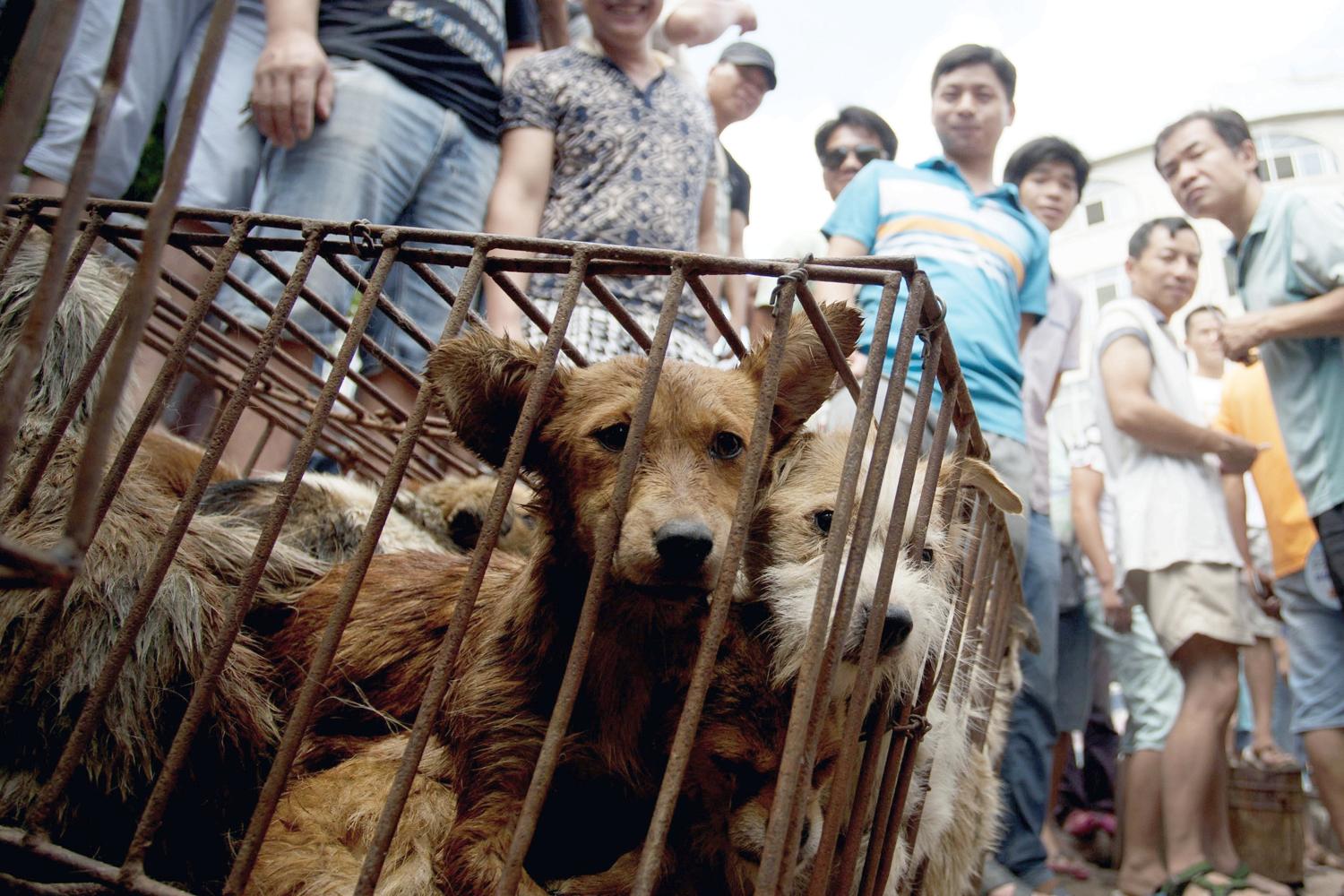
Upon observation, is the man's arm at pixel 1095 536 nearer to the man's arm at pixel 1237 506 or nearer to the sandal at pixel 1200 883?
the man's arm at pixel 1237 506

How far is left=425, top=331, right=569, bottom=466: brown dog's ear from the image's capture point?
64.0 inches

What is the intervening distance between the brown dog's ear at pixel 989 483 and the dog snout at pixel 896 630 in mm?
398

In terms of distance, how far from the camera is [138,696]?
63.6 inches

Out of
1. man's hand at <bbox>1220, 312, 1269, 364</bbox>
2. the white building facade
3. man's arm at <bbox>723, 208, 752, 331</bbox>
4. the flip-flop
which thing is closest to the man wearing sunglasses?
man's arm at <bbox>723, 208, 752, 331</bbox>

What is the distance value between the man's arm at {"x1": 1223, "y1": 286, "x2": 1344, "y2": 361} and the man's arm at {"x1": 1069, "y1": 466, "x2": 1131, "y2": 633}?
3.53 feet

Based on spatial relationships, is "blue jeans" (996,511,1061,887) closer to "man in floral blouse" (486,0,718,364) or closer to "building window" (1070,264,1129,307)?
"man in floral blouse" (486,0,718,364)

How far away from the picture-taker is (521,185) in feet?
10.5

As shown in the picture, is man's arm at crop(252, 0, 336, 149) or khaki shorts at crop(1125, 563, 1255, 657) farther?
khaki shorts at crop(1125, 563, 1255, 657)

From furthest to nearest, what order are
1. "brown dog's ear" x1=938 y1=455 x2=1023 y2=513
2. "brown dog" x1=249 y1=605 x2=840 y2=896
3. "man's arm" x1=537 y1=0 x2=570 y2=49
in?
"man's arm" x1=537 y1=0 x2=570 y2=49 → "brown dog's ear" x1=938 y1=455 x2=1023 y2=513 → "brown dog" x1=249 y1=605 x2=840 y2=896

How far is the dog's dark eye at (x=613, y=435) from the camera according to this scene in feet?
5.45

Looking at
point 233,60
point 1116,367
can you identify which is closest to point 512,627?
point 233,60

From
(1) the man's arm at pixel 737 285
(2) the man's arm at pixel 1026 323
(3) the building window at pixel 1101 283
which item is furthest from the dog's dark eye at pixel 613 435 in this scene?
(3) the building window at pixel 1101 283

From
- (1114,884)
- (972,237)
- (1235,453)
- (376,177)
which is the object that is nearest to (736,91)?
(972,237)

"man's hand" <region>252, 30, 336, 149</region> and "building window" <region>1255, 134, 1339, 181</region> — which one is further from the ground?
"building window" <region>1255, 134, 1339, 181</region>
